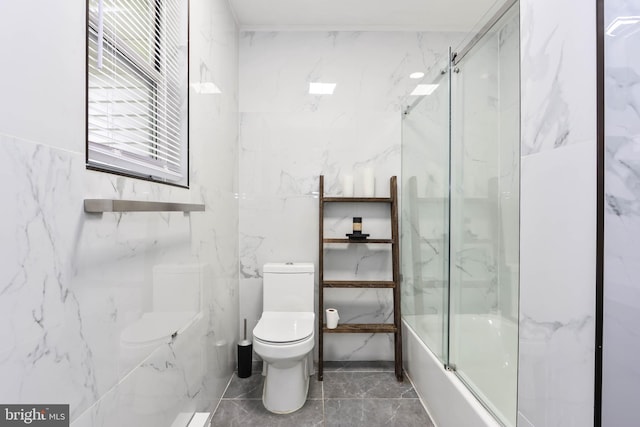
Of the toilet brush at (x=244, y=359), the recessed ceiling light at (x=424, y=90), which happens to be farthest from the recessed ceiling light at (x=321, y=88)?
the toilet brush at (x=244, y=359)

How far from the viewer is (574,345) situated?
A: 794 mm

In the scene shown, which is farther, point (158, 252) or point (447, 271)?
point (447, 271)

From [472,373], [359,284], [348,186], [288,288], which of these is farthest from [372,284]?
[472,373]

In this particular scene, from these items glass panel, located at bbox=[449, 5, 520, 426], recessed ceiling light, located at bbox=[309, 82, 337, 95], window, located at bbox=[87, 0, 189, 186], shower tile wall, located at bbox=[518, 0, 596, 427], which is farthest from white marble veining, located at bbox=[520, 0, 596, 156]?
recessed ceiling light, located at bbox=[309, 82, 337, 95]

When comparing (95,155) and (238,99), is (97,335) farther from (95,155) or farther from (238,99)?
(238,99)

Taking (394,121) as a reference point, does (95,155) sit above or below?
below

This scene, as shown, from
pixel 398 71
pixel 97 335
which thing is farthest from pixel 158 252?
pixel 398 71

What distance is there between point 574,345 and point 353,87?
6.96 ft

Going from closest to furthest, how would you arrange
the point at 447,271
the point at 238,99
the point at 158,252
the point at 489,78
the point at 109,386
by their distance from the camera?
Result: the point at 109,386, the point at 158,252, the point at 489,78, the point at 447,271, the point at 238,99

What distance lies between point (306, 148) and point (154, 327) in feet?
5.32

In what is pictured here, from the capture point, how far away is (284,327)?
191 cm

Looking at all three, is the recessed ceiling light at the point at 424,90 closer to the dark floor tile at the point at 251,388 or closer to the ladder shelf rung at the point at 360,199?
the ladder shelf rung at the point at 360,199

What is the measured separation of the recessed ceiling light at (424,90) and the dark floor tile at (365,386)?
6.19ft

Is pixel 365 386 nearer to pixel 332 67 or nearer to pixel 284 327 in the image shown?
pixel 284 327
